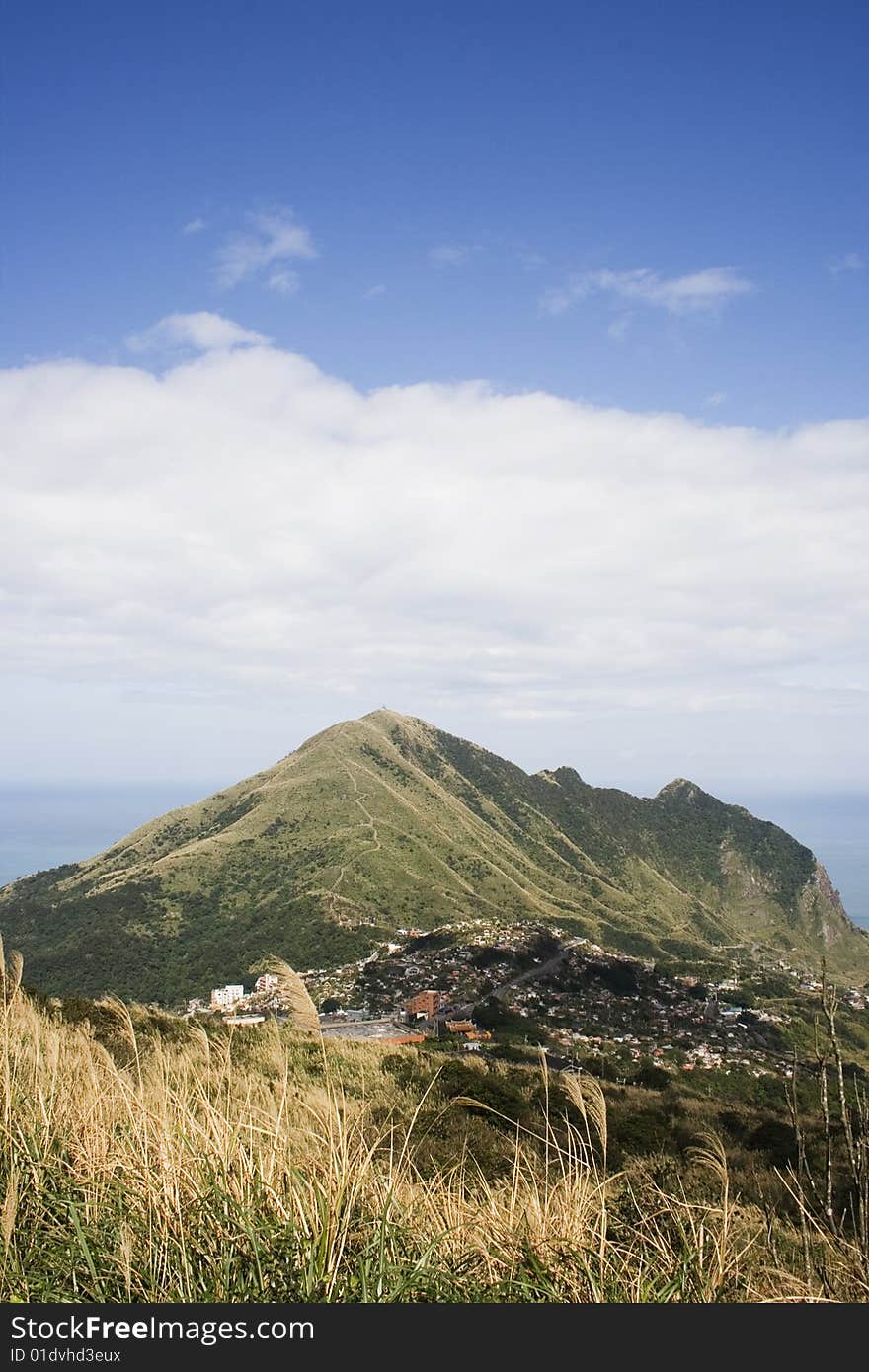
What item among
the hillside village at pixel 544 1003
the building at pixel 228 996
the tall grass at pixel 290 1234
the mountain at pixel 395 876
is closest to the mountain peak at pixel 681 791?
the mountain at pixel 395 876

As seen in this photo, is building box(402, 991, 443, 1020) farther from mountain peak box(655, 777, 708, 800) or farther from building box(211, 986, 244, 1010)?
mountain peak box(655, 777, 708, 800)

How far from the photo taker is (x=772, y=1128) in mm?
12078

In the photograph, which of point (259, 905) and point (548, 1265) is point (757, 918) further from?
point (548, 1265)

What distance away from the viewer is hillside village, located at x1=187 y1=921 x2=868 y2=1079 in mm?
35594

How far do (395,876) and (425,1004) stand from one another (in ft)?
149

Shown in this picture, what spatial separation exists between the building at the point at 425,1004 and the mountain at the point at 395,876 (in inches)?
712

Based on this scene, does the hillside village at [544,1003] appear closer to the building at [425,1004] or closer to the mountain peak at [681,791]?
the building at [425,1004]

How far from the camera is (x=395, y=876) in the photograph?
85.2 meters

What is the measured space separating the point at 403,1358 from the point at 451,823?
11612 cm

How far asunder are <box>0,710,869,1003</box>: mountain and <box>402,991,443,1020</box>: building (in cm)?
1808

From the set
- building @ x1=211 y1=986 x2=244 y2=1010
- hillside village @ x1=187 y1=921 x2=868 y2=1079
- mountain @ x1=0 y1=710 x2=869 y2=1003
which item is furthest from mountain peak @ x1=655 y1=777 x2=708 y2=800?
building @ x1=211 y1=986 x2=244 y2=1010

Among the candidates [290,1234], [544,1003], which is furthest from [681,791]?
[290,1234]

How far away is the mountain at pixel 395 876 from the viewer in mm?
70625

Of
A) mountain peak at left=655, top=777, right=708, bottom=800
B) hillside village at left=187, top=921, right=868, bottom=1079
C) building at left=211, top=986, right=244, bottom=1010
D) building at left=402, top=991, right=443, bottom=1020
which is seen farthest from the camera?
mountain peak at left=655, top=777, right=708, bottom=800
